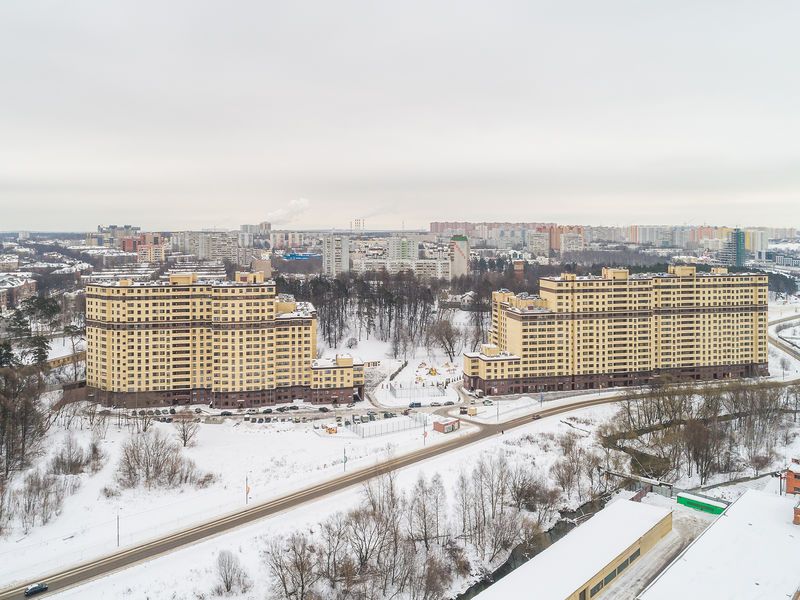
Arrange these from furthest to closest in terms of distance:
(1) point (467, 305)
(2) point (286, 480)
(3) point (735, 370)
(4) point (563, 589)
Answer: (1) point (467, 305) → (3) point (735, 370) → (2) point (286, 480) → (4) point (563, 589)

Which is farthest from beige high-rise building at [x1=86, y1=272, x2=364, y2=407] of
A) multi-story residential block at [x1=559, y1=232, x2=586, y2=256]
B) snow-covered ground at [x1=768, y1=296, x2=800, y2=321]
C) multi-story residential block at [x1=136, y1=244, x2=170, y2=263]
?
multi-story residential block at [x1=559, y1=232, x2=586, y2=256]

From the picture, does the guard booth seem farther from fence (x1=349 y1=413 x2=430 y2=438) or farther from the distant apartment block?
the distant apartment block

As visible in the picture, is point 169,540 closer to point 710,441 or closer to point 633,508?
point 633,508

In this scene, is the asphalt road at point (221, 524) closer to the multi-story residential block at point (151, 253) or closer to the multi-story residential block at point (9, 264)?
the multi-story residential block at point (151, 253)

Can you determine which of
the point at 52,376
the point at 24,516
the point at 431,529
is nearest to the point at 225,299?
the point at 52,376

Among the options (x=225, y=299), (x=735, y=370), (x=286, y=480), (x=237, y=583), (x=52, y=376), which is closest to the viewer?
(x=237, y=583)

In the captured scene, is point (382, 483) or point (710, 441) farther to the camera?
point (710, 441)

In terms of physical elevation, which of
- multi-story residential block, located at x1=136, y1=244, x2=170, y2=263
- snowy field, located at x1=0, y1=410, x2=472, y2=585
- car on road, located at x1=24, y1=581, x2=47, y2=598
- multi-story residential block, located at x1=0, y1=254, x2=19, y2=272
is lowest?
car on road, located at x1=24, y1=581, x2=47, y2=598

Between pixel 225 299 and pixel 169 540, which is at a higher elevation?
pixel 225 299
